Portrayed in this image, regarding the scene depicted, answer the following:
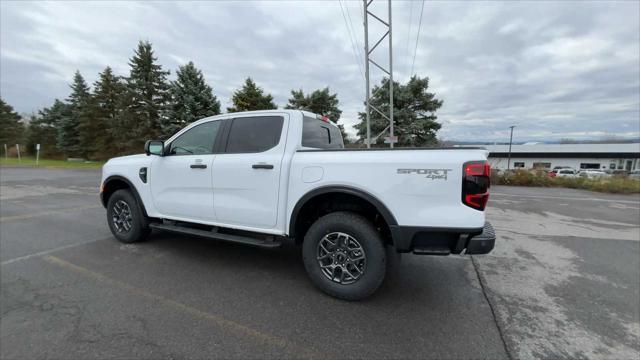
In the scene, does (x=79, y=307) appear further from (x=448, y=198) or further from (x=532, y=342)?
(x=532, y=342)

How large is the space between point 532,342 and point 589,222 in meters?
6.25

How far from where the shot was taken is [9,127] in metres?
40.4

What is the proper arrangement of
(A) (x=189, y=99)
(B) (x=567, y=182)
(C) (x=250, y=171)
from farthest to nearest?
(A) (x=189, y=99)
(B) (x=567, y=182)
(C) (x=250, y=171)

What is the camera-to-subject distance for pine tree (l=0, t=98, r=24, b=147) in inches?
1570

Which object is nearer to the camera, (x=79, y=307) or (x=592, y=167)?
(x=79, y=307)

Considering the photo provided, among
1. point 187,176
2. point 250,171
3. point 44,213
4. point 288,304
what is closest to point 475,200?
point 288,304

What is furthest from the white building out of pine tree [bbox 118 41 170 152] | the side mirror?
the side mirror

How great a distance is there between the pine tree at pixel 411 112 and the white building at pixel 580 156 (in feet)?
84.7

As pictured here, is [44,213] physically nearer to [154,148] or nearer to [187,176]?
[154,148]

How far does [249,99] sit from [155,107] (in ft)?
28.8

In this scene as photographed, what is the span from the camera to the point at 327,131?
12.9ft

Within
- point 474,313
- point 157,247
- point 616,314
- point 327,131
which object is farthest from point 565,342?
point 157,247

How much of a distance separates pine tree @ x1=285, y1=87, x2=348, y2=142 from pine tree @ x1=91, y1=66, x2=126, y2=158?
18.7 m

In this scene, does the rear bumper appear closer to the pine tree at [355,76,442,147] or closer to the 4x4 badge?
the 4x4 badge
